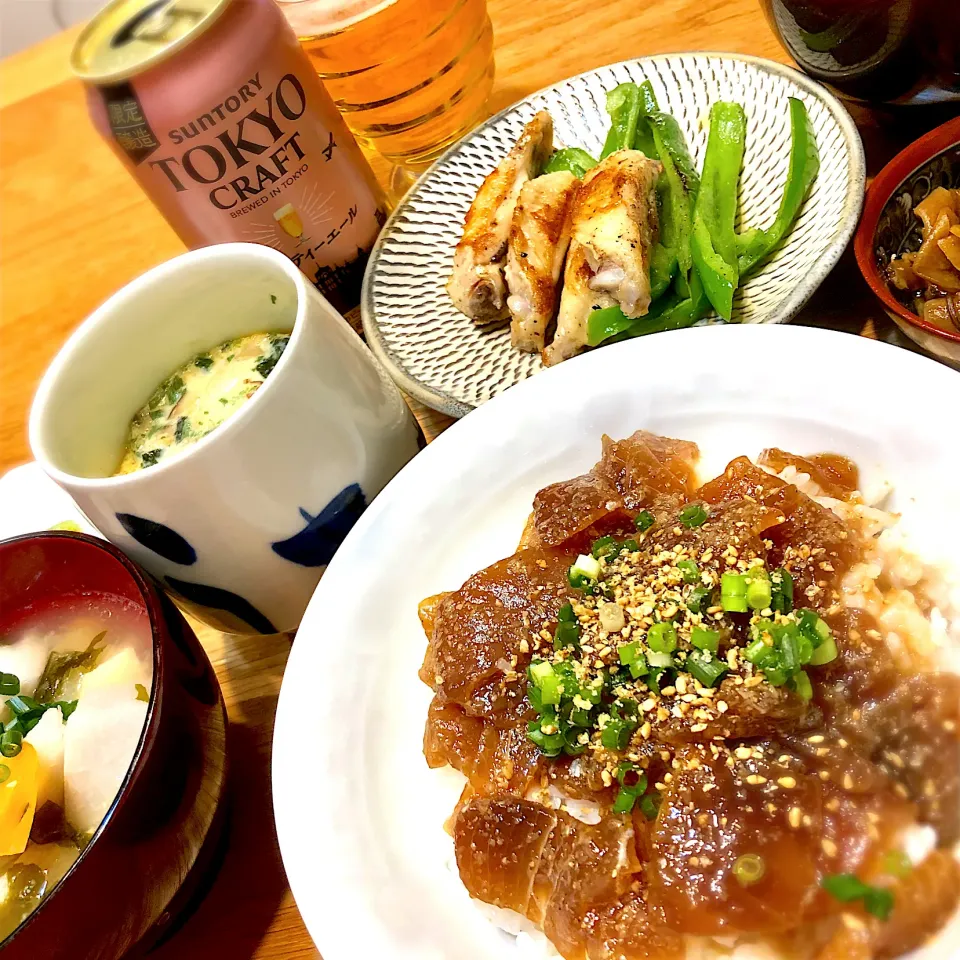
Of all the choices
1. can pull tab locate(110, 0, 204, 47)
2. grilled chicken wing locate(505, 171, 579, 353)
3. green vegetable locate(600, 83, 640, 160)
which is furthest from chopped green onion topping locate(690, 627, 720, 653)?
can pull tab locate(110, 0, 204, 47)

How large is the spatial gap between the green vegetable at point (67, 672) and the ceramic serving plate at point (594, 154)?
76 cm

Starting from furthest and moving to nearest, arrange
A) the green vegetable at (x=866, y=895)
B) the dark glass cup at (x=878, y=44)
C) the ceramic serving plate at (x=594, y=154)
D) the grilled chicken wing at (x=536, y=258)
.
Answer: the grilled chicken wing at (x=536, y=258) → the ceramic serving plate at (x=594, y=154) → the dark glass cup at (x=878, y=44) → the green vegetable at (x=866, y=895)

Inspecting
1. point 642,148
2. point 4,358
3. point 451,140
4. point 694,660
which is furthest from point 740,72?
point 4,358

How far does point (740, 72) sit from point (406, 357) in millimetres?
966

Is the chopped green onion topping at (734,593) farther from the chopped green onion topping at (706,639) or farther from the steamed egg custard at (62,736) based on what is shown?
the steamed egg custard at (62,736)

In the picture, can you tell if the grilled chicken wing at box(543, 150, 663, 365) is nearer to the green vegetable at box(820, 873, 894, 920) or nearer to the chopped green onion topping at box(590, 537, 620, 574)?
the chopped green onion topping at box(590, 537, 620, 574)

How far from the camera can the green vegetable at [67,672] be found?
136 centimetres

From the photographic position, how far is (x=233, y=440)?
123cm

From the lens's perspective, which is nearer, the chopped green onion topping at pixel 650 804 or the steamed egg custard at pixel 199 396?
the chopped green onion topping at pixel 650 804

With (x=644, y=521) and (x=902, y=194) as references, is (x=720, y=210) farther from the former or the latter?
(x=644, y=521)

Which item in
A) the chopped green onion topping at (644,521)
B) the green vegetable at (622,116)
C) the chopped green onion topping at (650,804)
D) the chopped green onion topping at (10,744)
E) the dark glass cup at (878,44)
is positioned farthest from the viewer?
the green vegetable at (622,116)

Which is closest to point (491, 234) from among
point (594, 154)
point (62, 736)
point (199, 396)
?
point (594, 154)

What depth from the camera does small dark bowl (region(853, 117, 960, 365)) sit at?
56.4 inches

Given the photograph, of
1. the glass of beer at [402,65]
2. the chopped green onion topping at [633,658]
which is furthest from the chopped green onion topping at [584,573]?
the glass of beer at [402,65]
